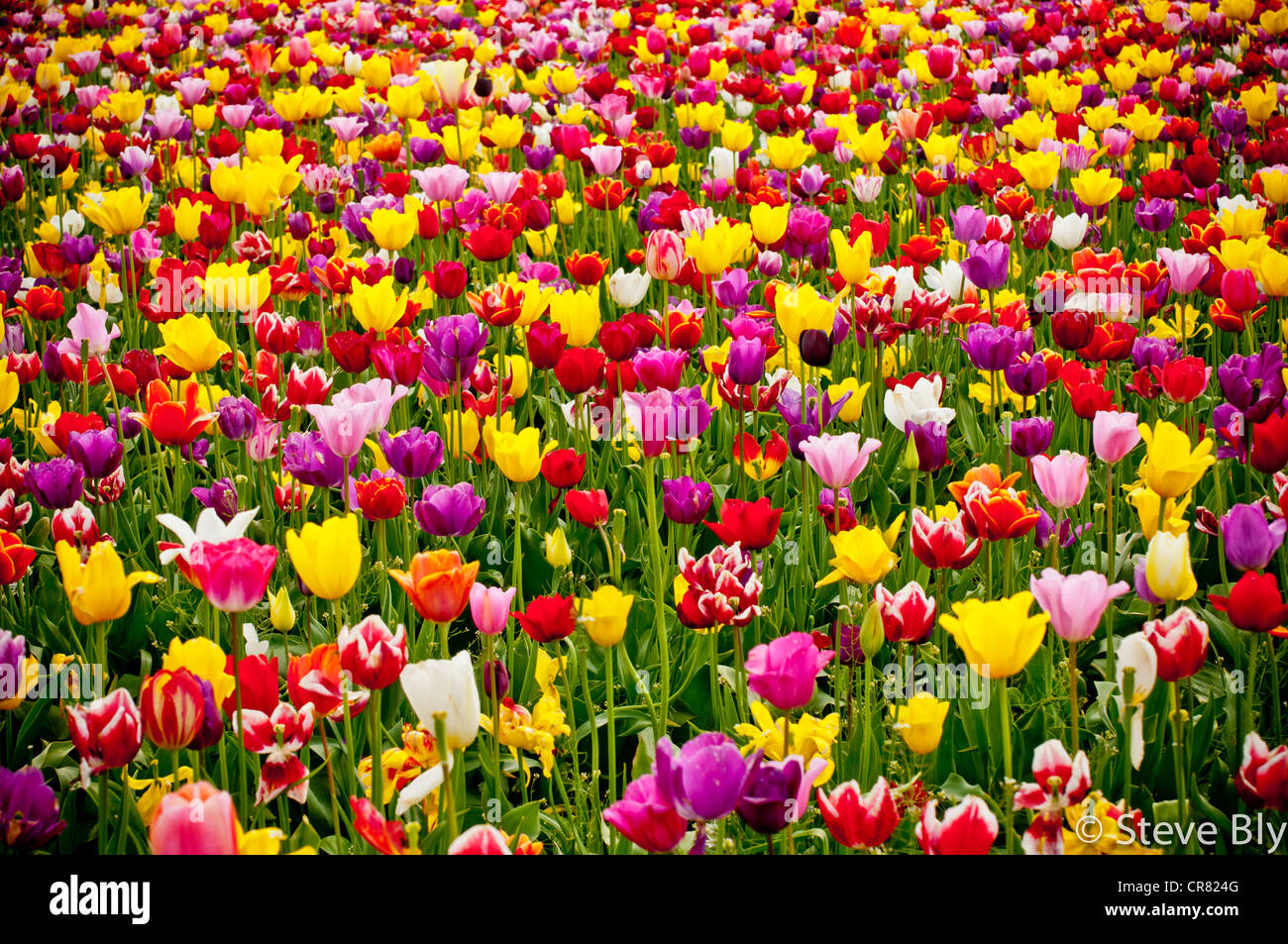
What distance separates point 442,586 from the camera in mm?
1732

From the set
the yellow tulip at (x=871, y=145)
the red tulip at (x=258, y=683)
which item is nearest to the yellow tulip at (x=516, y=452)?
the red tulip at (x=258, y=683)

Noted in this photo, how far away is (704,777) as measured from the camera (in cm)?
129

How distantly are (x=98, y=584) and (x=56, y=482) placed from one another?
0.72 metres

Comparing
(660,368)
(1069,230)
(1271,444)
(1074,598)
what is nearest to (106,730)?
(1074,598)

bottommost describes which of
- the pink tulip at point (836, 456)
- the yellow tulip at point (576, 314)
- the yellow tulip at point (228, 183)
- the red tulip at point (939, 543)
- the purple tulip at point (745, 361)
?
the red tulip at point (939, 543)

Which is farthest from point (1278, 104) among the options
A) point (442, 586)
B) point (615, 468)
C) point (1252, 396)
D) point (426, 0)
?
point (426, 0)

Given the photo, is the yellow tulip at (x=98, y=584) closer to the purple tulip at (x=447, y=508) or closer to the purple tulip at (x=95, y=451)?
the purple tulip at (x=447, y=508)

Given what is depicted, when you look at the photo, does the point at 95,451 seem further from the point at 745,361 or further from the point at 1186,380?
the point at 1186,380

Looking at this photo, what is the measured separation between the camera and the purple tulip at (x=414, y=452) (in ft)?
7.88

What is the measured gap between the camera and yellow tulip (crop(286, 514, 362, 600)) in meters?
1.74

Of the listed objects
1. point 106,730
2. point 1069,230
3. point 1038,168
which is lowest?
point 106,730

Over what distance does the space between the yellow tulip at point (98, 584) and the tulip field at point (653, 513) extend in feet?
0.03
